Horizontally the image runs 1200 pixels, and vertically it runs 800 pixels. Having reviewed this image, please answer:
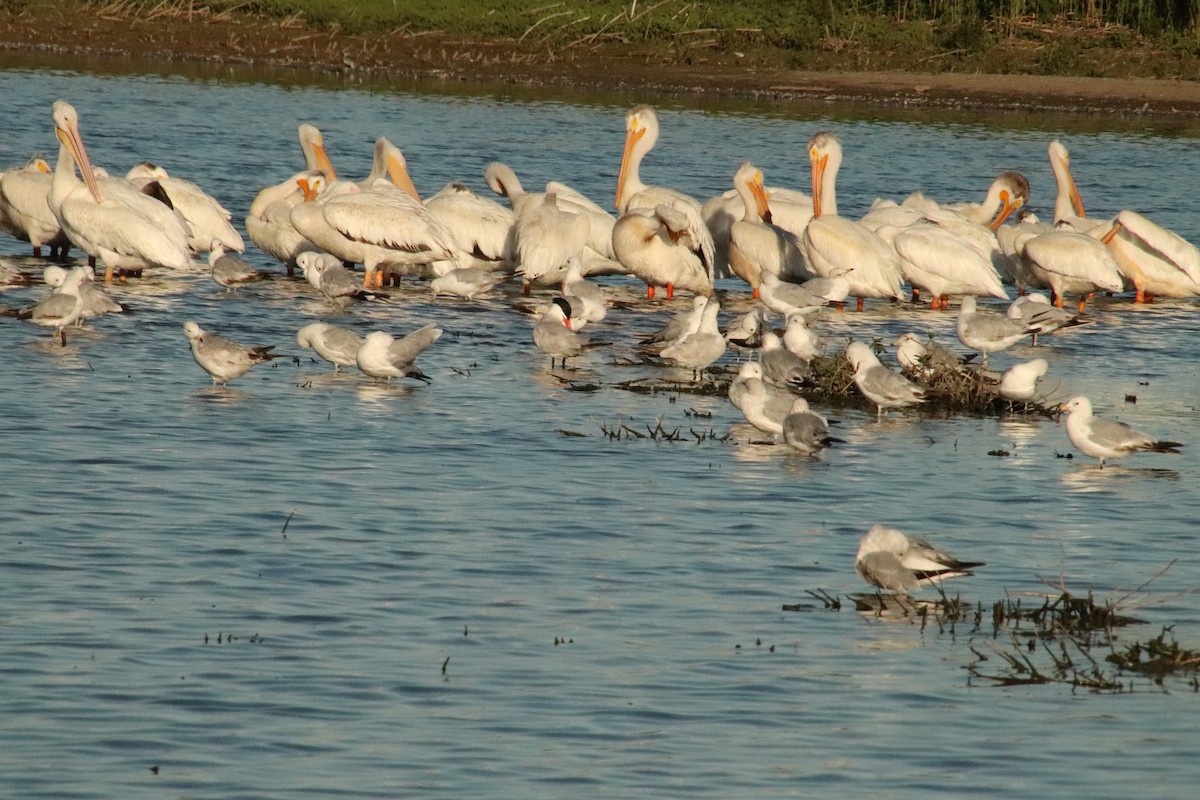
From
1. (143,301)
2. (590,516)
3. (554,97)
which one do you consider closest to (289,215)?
(143,301)

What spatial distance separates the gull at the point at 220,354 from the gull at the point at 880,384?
335 centimetres

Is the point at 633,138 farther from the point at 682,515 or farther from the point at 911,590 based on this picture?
the point at 911,590

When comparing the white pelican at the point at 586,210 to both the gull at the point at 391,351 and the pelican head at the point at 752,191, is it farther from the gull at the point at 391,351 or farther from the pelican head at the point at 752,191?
the gull at the point at 391,351

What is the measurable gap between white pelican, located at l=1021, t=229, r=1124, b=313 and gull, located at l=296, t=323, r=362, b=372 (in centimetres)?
679

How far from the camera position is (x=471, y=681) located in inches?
236

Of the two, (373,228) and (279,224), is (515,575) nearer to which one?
(373,228)

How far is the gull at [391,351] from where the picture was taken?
35.2ft

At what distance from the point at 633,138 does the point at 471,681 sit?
12389 millimetres

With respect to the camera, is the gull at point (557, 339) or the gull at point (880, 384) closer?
the gull at point (880, 384)

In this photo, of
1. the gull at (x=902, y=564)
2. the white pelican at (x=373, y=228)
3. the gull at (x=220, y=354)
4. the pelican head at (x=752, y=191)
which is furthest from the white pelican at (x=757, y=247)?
the gull at (x=902, y=564)

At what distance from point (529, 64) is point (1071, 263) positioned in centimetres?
2063

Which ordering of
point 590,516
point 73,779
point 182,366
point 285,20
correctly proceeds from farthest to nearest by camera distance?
point 285,20 < point 182,366 < point 590,516 < point 73,779

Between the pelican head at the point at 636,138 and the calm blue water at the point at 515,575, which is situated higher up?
the pelican head at the point at 636,138

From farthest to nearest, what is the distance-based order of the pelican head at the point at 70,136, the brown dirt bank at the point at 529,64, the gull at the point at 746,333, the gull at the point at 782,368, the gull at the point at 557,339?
1. the brown dirt bank at the point at 529,64
2. the pelican head at the point at 70,136
3. the gull at the point at 746,333
4. the gull at the point at 557,339
5. the gull at the point at 782,368
